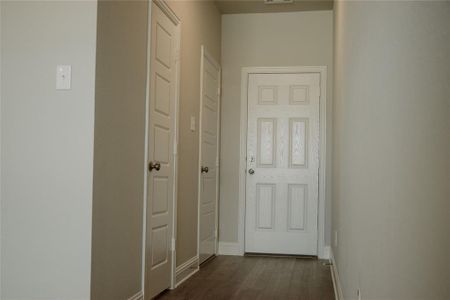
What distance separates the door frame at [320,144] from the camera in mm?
5539

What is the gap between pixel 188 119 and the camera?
4.36 metres

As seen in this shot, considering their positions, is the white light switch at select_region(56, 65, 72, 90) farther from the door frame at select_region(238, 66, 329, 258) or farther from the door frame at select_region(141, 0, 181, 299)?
the door frame at select_region(238, 66, 329, 258)

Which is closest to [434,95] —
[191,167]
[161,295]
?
[161,295]

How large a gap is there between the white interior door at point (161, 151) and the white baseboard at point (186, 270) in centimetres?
22

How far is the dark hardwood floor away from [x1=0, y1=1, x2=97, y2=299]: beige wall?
123 centimetres

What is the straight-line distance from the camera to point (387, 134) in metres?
1.33

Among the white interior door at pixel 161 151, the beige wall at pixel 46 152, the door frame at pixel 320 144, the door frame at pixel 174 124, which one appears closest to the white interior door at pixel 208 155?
the door frame at pixel 320 144

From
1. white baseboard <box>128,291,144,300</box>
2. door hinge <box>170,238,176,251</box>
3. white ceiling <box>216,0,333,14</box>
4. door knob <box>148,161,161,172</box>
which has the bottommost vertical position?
white baseboard <box>128,291,144,300</box>

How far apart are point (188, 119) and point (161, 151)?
84 cm

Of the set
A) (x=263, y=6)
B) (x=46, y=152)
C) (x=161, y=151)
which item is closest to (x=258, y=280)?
(x=161, y=151)

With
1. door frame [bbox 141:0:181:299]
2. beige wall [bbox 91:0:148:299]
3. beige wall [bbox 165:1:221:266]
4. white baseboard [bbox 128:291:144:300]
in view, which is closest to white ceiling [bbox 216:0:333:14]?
beige wall [bbox 165:1:221:266]

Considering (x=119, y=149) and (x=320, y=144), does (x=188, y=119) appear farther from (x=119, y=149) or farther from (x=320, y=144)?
(x=320, y=144)

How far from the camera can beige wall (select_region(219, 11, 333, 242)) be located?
5.64 meters

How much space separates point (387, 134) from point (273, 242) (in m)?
4.45
